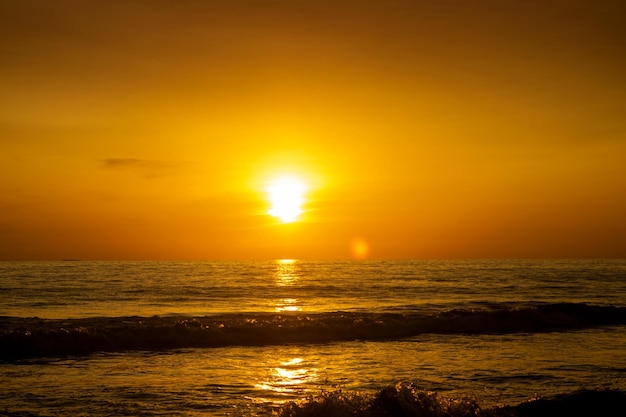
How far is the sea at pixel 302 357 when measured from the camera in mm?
14117

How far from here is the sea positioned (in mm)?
14117

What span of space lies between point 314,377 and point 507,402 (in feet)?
19.0

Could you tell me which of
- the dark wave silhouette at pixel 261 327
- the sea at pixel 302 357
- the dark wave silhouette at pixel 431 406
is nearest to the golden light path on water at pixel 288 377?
the sea at pixel 302 357

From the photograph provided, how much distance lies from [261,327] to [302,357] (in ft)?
24.5

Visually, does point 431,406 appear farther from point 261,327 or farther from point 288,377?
point 261,327

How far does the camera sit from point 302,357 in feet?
72.7

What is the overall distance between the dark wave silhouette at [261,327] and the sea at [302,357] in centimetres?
9

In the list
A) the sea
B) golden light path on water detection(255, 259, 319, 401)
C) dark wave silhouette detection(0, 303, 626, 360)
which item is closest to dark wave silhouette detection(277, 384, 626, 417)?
the sea

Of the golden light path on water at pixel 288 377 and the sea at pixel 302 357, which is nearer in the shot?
the sea at pixel 302 357

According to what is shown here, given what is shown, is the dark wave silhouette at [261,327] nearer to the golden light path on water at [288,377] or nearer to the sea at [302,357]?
the sea at [302,357]

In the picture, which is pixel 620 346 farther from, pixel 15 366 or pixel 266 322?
pixel 15 366

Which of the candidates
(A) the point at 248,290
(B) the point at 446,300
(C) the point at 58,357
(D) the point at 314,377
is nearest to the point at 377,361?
(D) the point at 314,377

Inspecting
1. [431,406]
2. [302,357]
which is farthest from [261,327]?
[431,406]

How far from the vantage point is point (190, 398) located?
1512 cm
